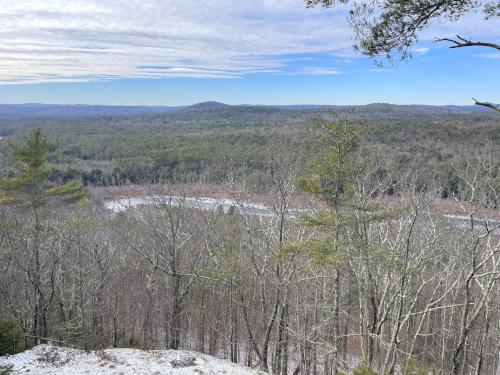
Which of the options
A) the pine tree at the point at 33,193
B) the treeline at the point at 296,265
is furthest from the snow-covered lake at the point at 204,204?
the pine tree at the point at 33,193

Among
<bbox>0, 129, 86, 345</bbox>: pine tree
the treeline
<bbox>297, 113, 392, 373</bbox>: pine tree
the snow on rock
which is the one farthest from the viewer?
<bbox>0, 129, 86, 345</bbox>: pine tree

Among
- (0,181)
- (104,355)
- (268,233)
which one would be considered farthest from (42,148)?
(268,233)

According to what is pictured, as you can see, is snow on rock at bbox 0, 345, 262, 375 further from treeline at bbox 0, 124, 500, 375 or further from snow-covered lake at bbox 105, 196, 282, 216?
snow-covered lake at bbox 105, 196, 282, 216

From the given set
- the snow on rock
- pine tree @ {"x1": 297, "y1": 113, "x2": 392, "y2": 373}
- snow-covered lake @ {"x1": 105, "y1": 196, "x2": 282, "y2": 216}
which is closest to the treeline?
pine tree @ {"x1": 297, "y1": 113, "x2": 392, "y2": 373}

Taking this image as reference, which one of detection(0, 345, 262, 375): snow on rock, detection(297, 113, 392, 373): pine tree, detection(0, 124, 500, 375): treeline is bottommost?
detection(0, 345, 262, 375): snow on rock

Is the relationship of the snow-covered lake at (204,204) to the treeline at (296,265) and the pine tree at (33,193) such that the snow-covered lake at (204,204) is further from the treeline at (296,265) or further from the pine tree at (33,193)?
the pine tree at (33,193)

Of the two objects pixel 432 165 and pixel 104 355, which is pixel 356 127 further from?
pixel 432 165
